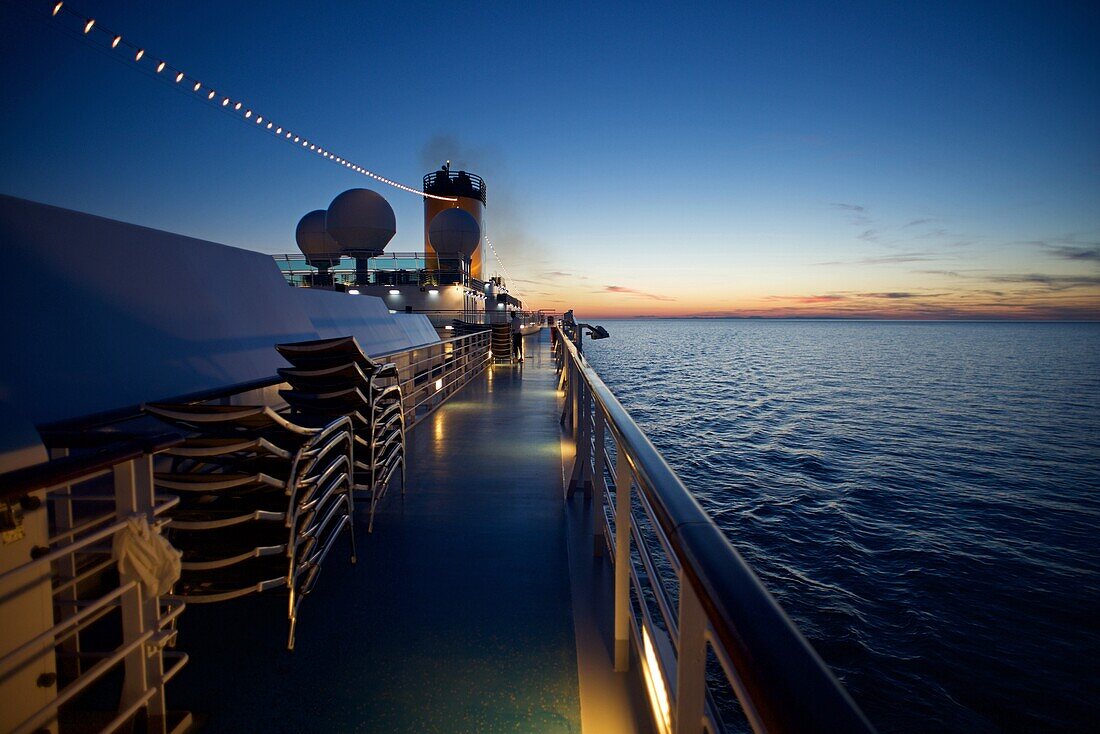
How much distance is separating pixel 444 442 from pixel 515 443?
674 millimetres

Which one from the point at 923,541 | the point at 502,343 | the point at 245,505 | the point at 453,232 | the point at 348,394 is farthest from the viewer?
the point at 453,232

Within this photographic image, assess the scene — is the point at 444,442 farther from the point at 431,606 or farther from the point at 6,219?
the point at 6,219

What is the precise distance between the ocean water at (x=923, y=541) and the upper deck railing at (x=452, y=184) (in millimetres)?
20545

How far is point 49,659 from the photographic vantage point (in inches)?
54.5

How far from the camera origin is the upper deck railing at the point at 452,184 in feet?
109

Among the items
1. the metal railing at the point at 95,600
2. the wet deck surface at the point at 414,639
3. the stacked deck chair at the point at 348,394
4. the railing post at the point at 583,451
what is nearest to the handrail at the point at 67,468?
the metal railing at the point at 95,600

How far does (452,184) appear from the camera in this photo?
33375mm

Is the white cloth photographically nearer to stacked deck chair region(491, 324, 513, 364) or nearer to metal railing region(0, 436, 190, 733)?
metal railing region(0, 436, 190, 733)

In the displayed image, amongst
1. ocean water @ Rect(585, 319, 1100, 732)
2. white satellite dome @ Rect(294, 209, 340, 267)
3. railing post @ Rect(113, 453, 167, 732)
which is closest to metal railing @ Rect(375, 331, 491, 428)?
railing post @ Rect(113, 453, 167, 732)

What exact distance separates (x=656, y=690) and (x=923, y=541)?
326 inches

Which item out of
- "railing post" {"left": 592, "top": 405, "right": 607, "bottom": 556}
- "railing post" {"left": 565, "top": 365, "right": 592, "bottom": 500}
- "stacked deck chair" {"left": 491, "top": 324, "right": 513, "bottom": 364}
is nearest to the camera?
"railing post" {"left": 592, "top": 405, "right": 607, "bottom": 556}

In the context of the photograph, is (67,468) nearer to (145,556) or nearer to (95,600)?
(145,556)

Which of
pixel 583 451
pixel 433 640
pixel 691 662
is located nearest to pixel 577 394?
pixel 583 451

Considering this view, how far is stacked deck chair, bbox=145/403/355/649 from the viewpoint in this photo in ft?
5.67
